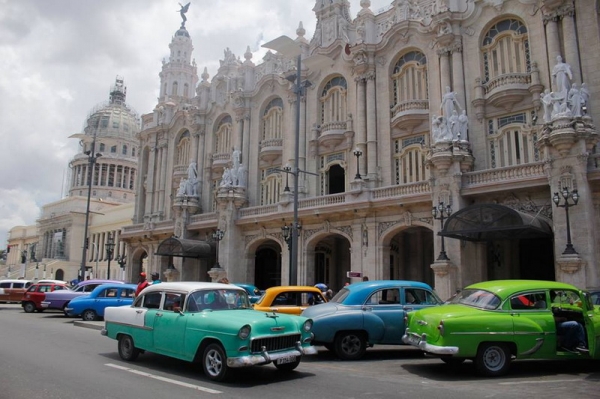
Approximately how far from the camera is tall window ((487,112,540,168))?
22672 mm

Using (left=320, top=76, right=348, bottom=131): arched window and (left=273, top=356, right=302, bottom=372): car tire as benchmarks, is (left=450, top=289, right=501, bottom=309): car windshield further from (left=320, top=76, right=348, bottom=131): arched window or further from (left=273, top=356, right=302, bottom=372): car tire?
(left=320, top=76, right=348, bottom=131): arched window

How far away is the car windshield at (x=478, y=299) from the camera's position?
9.59 meters

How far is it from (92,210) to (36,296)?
6148cm

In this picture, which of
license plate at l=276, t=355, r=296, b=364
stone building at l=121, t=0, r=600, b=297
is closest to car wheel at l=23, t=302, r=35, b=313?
stone building at l=121, t=0, r=600, b=297

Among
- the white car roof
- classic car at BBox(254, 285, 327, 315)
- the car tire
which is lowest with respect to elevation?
the car tire

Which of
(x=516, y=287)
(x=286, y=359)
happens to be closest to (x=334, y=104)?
(x=516, y=287)

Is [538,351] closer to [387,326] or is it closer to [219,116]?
[387,326]

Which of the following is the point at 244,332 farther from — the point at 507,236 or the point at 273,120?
the point at 273,120

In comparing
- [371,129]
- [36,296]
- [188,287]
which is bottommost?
[36,296]

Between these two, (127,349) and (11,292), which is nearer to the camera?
(127,349)

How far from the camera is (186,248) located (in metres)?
31.6

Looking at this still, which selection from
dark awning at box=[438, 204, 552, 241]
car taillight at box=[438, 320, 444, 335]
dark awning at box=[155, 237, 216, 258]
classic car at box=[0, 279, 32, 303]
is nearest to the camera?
car taillight at box=[438, 320, 444, 335]

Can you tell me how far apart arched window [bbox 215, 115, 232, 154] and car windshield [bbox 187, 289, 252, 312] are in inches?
1071

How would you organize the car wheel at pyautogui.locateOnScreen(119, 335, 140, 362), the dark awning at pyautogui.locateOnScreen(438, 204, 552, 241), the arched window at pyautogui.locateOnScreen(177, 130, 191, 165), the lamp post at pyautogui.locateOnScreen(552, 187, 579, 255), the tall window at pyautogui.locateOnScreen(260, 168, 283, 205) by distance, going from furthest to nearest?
the arched window at pyautogui.locateOnScreen(177, 130, 191, 165) → the tall window at pyautogui.locateOnScreen(260, 168, 283, 205) → the dark awning at pyautogui.locateOnScreen(438, 204, 552, 241) → the lamp post at pyautogui.locateOnScreen(552, 187, 579, 255) → the car wheel at pyautogui.locateOnScreen(119, 335, 140, 362)
